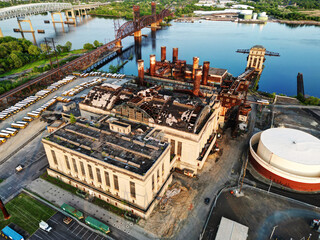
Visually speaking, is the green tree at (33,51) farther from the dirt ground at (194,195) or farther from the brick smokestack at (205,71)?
the dirt ground at (194,195)

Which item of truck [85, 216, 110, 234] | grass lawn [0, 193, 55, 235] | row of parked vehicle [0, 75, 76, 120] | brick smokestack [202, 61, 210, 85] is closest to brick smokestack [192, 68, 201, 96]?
brick smokestack [202, 61, 210, 85]

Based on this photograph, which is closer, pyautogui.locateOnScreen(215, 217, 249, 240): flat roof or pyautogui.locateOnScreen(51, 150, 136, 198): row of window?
pyautogui.locateOnScreen(215, 217, 249, 240): flat roof

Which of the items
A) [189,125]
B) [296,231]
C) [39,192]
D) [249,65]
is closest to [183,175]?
[189,125]

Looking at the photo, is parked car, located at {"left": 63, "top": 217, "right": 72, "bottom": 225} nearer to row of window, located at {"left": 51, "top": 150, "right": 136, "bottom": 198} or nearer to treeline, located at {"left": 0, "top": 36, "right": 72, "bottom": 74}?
row of window, located at {"left": 51, "top": 150, "right": 136, "bottom": 198}

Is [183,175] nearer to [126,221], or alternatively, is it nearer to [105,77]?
[126,221]

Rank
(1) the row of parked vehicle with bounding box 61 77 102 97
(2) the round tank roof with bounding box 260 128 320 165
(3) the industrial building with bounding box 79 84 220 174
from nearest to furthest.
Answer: (2) the round tank roof with bounding box 260 128 320 165 → (3) the industrial building with bounding box 79 84 220 174 → (1) the row of parked vehicle with bounding box 61 77 102 97
